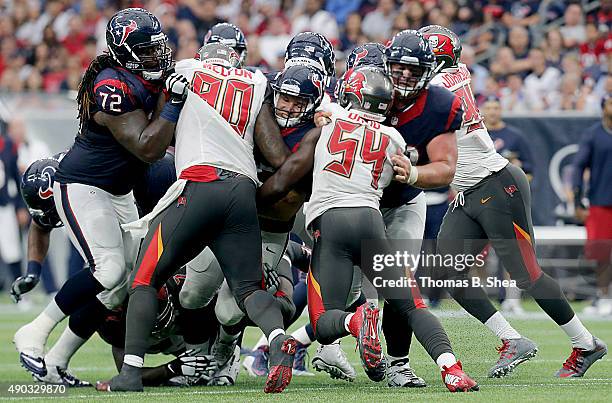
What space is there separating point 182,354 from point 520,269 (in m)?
2.16

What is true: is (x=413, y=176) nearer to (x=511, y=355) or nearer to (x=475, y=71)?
(x=511, y=355)

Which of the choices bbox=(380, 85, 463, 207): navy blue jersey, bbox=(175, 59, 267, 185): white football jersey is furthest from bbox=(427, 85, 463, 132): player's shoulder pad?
bbox=(175, 59, 267, 185): white football jersey

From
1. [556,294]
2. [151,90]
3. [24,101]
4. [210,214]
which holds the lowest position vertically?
[24,101]

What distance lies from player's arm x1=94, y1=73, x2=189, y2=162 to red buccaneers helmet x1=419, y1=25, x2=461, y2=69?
1.82 meters

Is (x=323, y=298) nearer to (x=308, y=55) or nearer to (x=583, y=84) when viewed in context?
(x=308, y=55)

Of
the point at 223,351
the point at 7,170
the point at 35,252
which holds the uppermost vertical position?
the point at 35,252

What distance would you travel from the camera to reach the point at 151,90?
6.88 m

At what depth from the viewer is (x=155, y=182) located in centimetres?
758

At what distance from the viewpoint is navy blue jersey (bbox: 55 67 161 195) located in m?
6.75

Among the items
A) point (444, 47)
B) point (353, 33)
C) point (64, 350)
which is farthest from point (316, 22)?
point (64, 350)

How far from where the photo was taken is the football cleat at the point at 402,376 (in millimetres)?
6688

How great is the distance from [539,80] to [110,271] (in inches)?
334

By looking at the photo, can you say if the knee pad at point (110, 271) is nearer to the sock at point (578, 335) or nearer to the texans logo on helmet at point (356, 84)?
the texans logo on helmet at point (356, 84)

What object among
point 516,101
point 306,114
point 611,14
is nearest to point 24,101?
point 516,101
